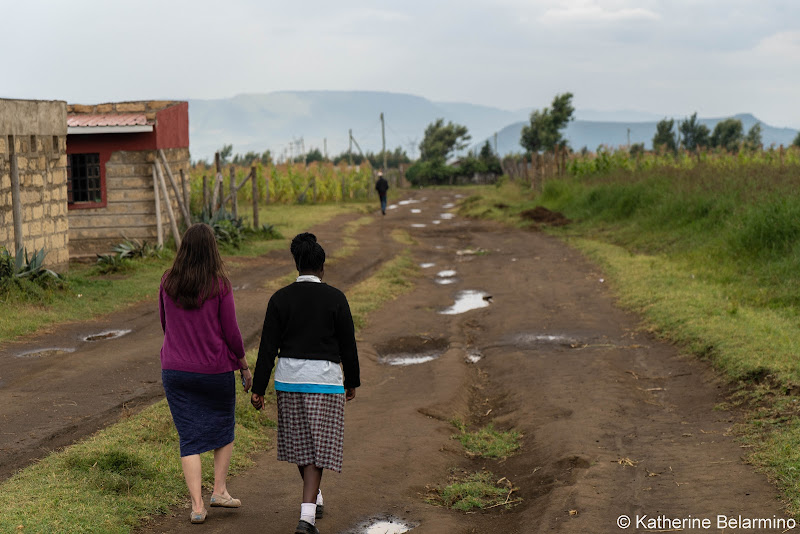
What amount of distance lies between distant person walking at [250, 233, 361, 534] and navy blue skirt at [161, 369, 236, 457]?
313 millimetres

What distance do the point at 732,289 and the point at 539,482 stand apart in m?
7.81

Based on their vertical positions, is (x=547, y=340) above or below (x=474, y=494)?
above

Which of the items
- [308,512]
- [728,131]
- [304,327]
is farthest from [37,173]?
[728,131]

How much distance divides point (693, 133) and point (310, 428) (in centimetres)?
8313

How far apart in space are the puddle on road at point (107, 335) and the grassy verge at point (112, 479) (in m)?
3.85

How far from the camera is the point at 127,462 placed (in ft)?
20.5

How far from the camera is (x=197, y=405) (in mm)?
5340

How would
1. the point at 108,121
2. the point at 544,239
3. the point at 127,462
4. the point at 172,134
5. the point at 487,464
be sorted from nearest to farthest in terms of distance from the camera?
the point at 127,462
the point at 487,464
the point at 108,121
the point at 172,134
the point at 544,239

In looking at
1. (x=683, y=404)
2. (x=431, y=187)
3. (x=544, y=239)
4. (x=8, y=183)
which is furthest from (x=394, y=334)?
(x=431, y=187)

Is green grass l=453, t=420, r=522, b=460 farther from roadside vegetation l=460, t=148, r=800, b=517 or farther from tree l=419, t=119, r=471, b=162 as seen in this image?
tree l=419, t=119, r=471, b=162

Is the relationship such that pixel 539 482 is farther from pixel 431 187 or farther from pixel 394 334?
pixel 431 187

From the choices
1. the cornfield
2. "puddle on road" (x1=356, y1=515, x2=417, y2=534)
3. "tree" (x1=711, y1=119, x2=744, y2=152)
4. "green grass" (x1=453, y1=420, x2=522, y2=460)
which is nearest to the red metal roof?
"green grass" (x1=453, y1=420, x2=522, y2=460)

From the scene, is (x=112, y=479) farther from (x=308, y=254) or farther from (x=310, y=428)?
(x=308, y=254)

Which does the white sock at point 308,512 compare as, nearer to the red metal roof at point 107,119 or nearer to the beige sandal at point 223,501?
the beige sandal at point 223,501
